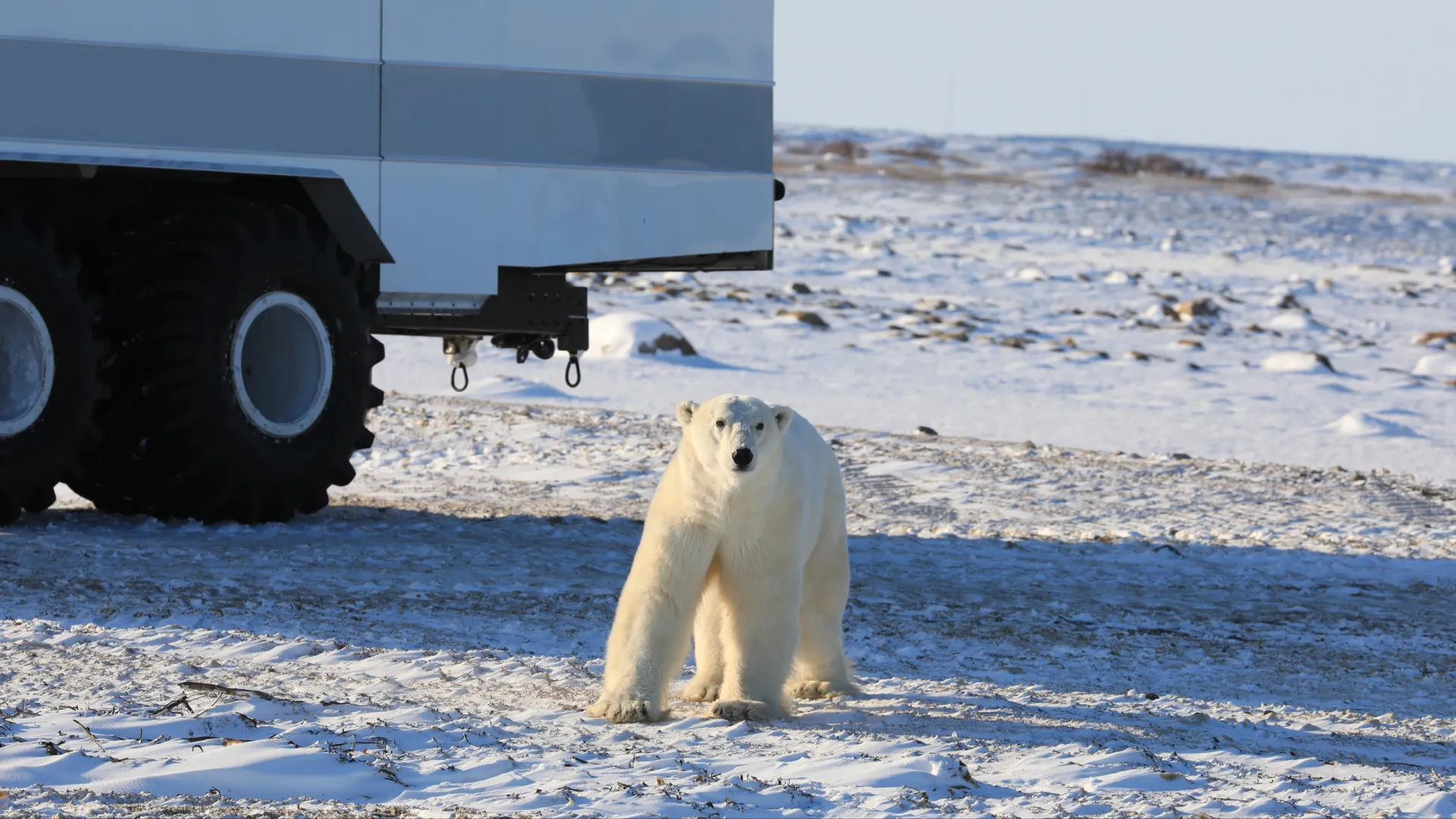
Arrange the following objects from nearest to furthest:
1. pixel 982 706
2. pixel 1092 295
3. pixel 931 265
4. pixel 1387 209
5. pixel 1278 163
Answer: pixel 982 706
pixel 1092 295
pixel 931 265
pixel 1387 209
pixel 1278 163

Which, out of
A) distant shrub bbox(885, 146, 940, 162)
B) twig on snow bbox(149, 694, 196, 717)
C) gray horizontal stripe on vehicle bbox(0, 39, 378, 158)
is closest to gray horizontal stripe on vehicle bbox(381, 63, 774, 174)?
gray horizontal stripe on vehicle bbox(0, 39, 378, 158)

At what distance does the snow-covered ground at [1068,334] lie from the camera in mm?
14820

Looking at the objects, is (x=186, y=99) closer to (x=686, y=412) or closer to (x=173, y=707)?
(x=686, y=412)

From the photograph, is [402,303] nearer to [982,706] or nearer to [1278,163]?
[982,706]

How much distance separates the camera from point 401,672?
228 inches

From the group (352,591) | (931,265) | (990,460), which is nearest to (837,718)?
(352,591)

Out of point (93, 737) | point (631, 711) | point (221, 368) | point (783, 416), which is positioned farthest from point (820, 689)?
point (221, 368)

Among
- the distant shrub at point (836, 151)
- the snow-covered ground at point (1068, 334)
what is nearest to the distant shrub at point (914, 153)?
the distant shrub at point (836, 151)

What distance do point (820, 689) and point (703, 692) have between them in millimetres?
373

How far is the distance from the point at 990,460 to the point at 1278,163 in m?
94.5

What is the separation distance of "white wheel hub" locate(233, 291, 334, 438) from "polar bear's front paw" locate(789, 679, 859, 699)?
152 inches

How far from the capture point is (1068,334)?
20.4 meters

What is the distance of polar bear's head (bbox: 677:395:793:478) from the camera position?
507 centimetres

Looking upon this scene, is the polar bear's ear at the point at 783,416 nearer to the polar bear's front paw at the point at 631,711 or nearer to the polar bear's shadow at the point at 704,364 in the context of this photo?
the polar bear's front paw at the point at 631,711
